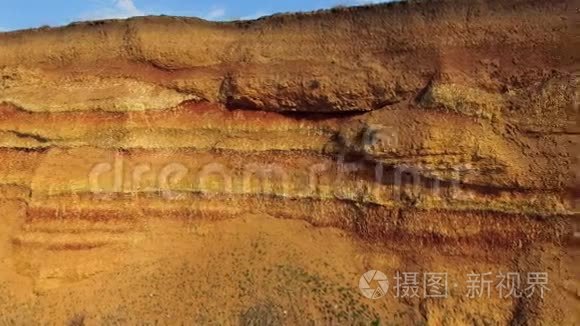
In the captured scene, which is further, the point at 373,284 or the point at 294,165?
the point at 294,165

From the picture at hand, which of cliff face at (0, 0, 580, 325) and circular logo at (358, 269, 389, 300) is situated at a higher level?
cliff face at (0, 0, 580, 325)

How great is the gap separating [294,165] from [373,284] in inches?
86.2

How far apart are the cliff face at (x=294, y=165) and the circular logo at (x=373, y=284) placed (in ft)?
0.36

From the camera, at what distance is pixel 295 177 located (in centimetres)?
984

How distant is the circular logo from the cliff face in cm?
11

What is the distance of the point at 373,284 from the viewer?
9234mm

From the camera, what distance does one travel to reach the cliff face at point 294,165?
28.9 feet

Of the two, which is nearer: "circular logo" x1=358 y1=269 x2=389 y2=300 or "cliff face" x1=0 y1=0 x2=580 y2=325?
"cliff face" x1=0 y1=0 x2=580 y2=325

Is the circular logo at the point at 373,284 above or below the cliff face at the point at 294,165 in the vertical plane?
below

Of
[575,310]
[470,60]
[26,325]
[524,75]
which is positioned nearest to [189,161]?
[26,325]

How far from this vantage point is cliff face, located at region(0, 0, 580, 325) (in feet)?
28.9

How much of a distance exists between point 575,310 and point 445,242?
1902 millimetres

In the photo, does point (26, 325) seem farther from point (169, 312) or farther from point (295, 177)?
point (295, 177)

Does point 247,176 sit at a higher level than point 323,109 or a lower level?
lower
